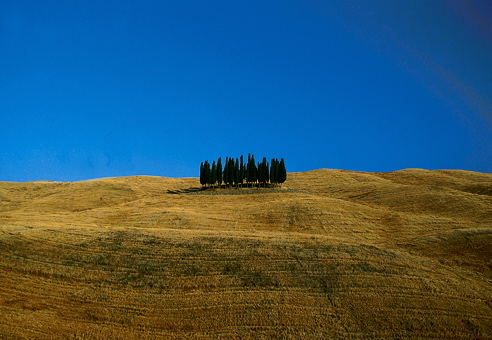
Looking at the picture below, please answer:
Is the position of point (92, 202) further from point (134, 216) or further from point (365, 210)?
point (365, 210)

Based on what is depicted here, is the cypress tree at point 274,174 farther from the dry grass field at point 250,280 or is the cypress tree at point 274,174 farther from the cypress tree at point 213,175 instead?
the dry grass field at point 250,280

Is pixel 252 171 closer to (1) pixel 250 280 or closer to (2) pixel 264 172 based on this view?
(2) pixel 264 172

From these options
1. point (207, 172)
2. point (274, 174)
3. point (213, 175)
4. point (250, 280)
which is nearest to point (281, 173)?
point (274, 174)

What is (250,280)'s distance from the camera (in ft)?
89.5

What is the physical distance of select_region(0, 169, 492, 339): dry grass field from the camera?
21.6 metres

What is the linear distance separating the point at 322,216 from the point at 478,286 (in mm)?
25363

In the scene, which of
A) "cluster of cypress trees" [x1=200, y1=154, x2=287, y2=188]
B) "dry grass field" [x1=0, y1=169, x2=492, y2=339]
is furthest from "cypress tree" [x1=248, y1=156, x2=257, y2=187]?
"dry grass field" [x1=0, y1=169, x2=492, y2=339]

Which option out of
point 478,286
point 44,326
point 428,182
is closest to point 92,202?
point 44,326

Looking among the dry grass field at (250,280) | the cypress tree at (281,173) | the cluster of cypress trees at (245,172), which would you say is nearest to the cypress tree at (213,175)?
the cluster of cypress trees at (245,172)

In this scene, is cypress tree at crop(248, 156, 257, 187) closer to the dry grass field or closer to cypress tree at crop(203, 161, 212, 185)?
cypress tree at crop(203, 161, 212, 185)

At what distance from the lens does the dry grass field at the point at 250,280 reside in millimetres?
21609

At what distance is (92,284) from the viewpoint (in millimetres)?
26875

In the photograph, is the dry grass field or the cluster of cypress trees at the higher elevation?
the cluster of cypress trees

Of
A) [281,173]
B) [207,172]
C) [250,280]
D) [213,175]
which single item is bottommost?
[250,280]
